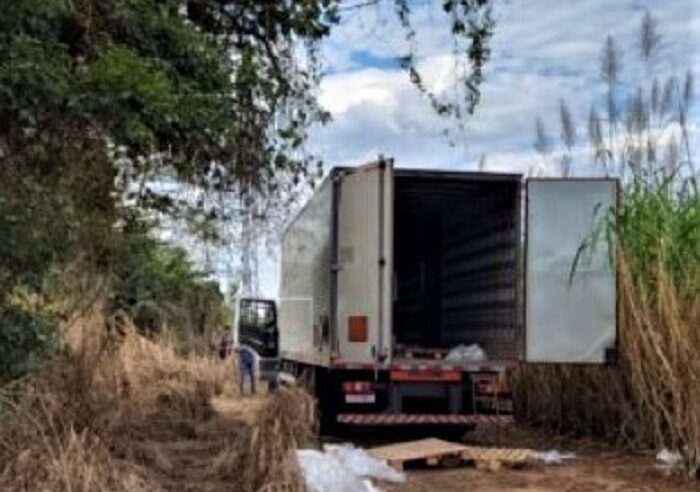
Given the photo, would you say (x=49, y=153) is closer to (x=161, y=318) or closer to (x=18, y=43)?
(x=18, y=43)

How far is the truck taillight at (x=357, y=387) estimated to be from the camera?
11.6 meters

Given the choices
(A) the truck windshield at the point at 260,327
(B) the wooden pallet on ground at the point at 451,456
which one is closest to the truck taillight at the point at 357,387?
(B) the wooden pallet on ground at the point at 451,456

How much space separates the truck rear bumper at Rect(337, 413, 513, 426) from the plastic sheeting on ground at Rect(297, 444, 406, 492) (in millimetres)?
1679

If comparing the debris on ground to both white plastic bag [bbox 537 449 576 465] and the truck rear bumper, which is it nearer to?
white plastic bag [bbox 537 449 576 465]

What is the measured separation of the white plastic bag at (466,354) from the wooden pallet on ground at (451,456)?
130 centimetres

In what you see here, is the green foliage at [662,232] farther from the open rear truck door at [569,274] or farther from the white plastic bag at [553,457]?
the white plastic bag at [553,457]

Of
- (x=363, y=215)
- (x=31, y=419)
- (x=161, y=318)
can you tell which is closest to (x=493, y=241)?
(x=363, y=215)

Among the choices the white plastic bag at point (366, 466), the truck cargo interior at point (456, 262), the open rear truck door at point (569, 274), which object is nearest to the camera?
the white plastic bag at point (366, 466)

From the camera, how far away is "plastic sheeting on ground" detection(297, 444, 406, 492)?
26.8ft

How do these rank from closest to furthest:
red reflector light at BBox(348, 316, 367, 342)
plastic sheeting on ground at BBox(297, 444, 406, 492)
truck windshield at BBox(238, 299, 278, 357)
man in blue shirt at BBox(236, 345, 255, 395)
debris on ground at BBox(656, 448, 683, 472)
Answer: plastic sheeting on ground at BBox(297, 444, 406, 492), debris on ground at BBox(656, 448, 683, 472), red reflector light at BBox(348, 316, 367, 342), man in blue shirt at BBox(236, 345, 255, 395), truck windshield at BBox(238, 299, 278, 357)

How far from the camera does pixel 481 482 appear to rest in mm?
9492

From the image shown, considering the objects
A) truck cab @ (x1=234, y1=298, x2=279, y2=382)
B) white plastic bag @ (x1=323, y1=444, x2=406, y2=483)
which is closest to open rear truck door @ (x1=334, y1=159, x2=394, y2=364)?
white plastic bag @ (x1=323, y1=444, x2=406, y2=483)

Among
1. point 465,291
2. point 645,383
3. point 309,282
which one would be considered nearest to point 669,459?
point 645,383

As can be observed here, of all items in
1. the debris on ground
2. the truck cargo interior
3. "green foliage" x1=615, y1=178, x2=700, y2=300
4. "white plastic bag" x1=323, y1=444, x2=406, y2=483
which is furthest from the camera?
the truck cargo interior
